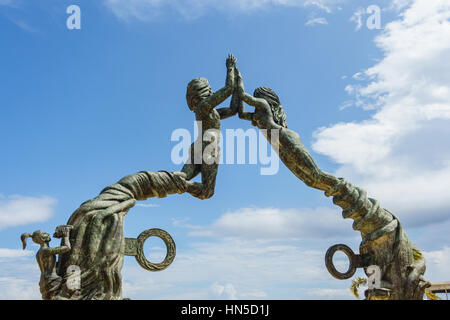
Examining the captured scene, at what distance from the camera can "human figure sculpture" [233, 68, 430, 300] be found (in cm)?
689

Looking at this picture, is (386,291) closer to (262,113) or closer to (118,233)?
(262,113)

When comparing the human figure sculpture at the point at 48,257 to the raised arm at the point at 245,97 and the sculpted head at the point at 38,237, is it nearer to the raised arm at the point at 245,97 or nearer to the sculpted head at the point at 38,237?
the sculpted head at the point at 38,237

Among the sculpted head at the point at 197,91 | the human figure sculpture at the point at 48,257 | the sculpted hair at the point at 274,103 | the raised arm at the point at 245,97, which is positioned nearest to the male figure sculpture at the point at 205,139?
the sculpted head at the point at 197,91

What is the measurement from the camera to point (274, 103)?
7.50 metres

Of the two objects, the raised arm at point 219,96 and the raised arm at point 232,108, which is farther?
the raised arm at point 232,108

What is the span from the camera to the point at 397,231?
23.4 ft

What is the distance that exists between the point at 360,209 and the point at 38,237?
4.65 metres

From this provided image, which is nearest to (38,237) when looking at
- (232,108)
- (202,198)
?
(202,198)

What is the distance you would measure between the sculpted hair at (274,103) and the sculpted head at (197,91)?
85 cm

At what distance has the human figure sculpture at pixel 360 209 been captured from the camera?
689 centimetres

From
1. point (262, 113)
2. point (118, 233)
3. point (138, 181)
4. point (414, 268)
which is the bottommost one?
point (414, 268)
